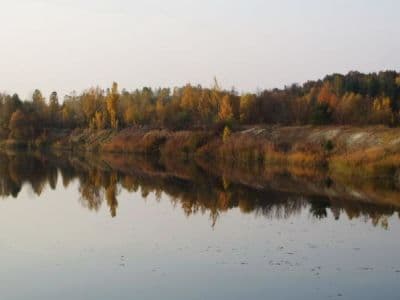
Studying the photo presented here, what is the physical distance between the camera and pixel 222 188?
30.5m

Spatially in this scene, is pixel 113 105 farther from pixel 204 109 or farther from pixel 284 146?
pixel 284 146

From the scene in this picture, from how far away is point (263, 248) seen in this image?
16.1m

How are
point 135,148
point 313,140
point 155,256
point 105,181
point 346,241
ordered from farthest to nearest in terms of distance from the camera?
point 135,148
point 313,140
point 105,181
point 346,241
point 155,256

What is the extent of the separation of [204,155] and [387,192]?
26512 millimetres

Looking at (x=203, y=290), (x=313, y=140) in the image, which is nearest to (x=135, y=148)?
(x=313, y=140)

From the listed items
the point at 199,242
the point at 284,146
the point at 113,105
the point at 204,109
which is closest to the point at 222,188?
the point at 199,242

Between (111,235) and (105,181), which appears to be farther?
(105,181)

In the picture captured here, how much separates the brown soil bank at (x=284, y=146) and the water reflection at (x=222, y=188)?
224cm

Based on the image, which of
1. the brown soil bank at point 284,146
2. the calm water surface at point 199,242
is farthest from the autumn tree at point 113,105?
the calm water surface at point 199,242

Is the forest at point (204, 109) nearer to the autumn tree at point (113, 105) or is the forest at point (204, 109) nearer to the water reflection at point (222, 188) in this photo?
the autumn tree at point (113, 105)

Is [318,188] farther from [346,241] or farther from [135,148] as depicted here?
[135,148]

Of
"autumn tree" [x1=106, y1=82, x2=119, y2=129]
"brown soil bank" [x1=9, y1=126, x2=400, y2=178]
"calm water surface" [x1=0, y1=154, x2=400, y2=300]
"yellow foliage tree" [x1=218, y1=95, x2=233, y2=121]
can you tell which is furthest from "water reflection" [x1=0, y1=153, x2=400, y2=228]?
"autumn tree" [x1=106, y1=82, x2=119, y2=129]

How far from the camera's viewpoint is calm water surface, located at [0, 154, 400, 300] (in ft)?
41.2

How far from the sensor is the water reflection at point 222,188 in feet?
76.5
